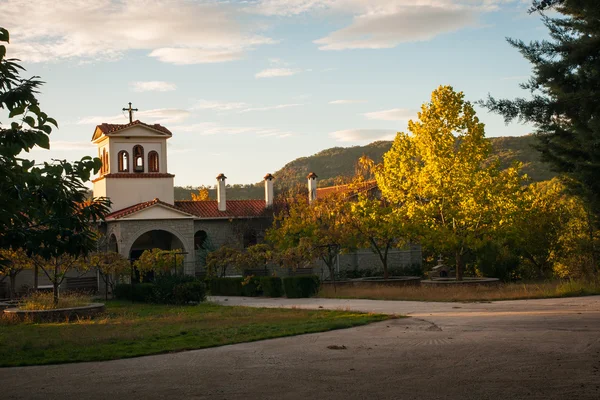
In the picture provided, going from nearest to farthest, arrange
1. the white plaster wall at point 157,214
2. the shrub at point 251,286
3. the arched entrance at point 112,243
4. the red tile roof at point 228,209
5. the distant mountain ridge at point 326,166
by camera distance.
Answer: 1. the shrub at point 251,286
2. the white plaster wall at point 157,214
3. the arched entrance at point 112,243
4. the red tile roof at point 228,209
5. the distant mountain ridge at point 326,166

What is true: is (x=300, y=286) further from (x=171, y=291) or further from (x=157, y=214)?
(x=157, y=214)

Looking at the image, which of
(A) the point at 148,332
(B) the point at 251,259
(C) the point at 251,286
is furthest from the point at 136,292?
Answer: (A) the point at 148,332

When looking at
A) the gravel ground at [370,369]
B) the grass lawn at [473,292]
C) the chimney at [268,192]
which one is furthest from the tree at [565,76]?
the chimney at [268,192]

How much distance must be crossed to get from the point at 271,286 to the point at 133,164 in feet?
48.4

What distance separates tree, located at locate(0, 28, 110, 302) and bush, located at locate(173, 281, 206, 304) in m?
16.5

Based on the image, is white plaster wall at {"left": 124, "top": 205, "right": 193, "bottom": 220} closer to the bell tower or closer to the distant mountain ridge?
the bell tower

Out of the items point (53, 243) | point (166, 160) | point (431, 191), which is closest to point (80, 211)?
point (53, 243)

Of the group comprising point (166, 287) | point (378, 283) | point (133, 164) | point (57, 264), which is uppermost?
point (133, 164)

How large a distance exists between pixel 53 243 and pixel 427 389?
5.10m

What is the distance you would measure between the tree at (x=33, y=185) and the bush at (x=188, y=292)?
54.2ft

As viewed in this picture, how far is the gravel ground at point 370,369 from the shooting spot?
28.8 feet

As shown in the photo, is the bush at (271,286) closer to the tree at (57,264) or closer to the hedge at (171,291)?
the hedge at (171,291)

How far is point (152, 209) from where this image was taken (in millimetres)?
37875

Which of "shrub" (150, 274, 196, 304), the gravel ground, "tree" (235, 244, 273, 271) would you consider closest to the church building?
"tree" (235, 244, 273, 271)
